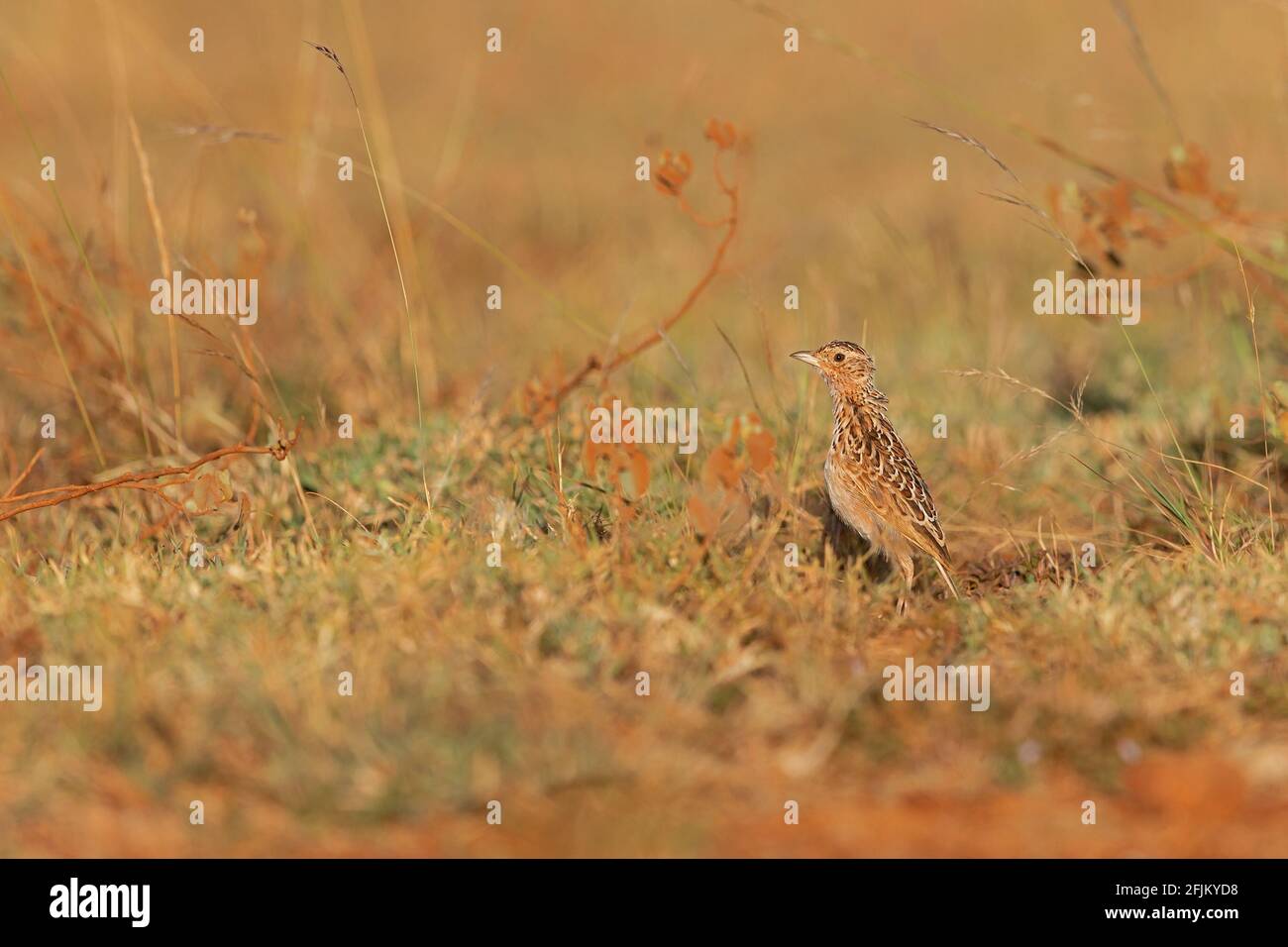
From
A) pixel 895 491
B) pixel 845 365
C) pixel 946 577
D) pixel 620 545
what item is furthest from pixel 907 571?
pixel 620 545

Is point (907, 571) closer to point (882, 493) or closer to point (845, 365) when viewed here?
point (882, 493)

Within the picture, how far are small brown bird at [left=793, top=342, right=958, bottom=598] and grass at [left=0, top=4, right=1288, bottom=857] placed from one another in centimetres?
19

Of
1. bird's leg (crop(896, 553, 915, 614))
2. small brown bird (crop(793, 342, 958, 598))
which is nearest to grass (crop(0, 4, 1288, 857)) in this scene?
bird's leg (crop(896, 553, 915, 614))

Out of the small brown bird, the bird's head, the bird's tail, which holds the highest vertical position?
the bird's head

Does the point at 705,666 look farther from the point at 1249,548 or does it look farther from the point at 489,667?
the point at 1249,548

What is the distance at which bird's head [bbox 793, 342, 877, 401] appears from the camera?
18.7 ft

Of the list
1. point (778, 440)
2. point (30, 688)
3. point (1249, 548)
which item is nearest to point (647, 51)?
point (778, 440)

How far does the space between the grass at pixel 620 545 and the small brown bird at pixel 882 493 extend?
186mm

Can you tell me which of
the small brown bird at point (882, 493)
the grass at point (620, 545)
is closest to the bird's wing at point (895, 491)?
the small brown bird at point (882, 493)

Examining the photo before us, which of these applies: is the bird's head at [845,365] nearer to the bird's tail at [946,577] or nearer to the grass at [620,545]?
the grass at [620,545]

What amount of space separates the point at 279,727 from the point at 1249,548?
3.12 meters

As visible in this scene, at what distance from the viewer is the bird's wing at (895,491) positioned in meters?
5.24

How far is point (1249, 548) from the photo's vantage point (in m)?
5.09

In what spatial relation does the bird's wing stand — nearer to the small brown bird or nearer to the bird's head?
the small brown bird
